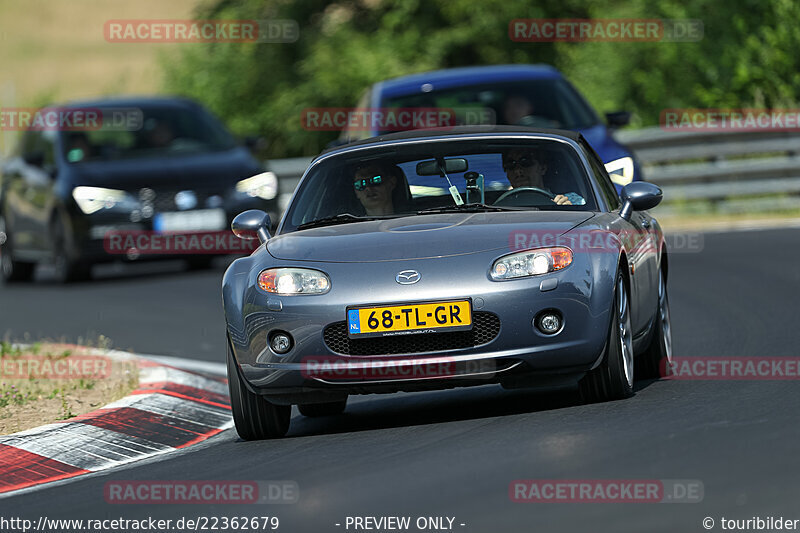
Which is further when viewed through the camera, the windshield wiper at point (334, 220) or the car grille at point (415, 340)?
the windshield wiper at point (334, 220)

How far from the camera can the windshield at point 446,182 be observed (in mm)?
8398

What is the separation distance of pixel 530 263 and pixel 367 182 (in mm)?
1438

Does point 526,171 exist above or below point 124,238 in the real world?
above

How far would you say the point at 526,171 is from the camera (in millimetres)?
8484

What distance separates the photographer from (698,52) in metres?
27.7

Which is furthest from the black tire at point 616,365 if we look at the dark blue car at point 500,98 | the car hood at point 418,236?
the dark blue car at point 500,98

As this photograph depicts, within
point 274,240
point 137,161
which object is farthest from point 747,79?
point 274,240

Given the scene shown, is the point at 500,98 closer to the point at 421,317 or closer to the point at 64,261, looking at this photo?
the point at 64,261

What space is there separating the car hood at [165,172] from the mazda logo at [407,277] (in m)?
10.5

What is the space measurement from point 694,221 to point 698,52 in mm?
7888

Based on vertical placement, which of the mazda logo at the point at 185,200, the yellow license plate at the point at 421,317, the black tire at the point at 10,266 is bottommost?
the black tire at the point at 10,266

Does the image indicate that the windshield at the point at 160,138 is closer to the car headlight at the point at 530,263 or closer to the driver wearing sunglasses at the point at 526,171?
the driver wearing sunglasses at the point at 526,171

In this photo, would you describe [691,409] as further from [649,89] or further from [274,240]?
[649,89]

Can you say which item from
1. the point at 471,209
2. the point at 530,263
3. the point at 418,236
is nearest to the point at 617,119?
the point at 471,209
